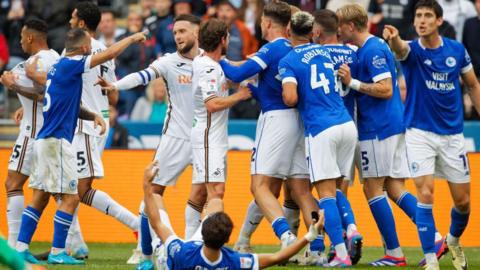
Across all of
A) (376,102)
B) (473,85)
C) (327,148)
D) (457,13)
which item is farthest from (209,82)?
(457,13)

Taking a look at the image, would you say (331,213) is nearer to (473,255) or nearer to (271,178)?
(271,178)

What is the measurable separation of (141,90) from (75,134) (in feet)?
21.9

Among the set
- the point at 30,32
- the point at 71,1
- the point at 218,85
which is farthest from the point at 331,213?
the point at 71,1

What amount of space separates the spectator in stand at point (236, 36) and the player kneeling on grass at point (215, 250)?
964cm

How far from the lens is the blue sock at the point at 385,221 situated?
12602 mm

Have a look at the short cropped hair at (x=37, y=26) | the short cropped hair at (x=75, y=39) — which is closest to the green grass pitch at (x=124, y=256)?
the short cropped hair at (x=75, y=39)

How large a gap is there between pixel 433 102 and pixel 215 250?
3.54m

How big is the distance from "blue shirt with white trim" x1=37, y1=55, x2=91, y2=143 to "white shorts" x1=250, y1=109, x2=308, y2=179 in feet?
6.57

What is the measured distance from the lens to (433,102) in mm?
12148

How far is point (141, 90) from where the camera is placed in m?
20.1

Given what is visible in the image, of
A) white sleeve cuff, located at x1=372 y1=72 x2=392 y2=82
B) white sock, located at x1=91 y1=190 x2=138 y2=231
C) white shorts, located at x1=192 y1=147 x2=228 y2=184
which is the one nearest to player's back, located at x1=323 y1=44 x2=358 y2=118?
white sleeve cuff, located at x1=372 y1=72 x2=392 y2=82

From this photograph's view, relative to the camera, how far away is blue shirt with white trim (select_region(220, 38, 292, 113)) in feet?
39.8

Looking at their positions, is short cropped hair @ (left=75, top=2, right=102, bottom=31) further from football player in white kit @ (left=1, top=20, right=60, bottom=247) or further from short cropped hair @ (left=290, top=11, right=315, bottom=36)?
short cropped hair @ (left=290, top=11, right=315, bottom=36)

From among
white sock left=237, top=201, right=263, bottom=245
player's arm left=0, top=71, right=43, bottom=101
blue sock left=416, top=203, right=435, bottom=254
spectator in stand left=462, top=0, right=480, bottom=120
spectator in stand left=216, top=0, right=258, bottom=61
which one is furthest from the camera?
spectator in stand left=216, top=0, right=258, bottom=61
